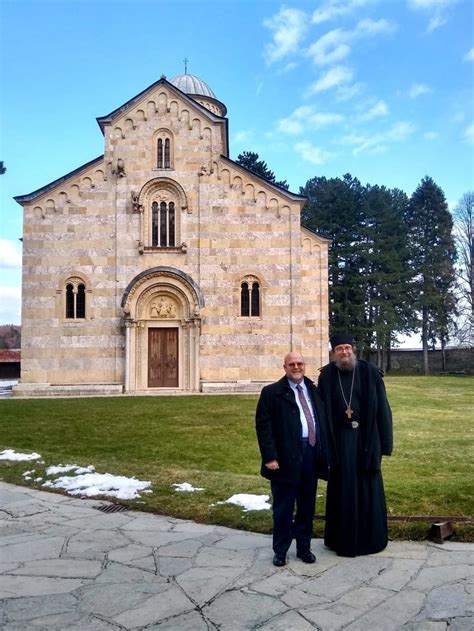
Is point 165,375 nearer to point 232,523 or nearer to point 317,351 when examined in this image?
point 317,351

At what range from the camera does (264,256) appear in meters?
24.0

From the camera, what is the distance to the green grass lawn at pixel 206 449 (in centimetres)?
656

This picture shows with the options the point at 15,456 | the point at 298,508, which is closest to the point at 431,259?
the point at 15,456

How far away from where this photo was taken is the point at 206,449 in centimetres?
1076

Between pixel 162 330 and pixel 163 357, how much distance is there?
1198 millimetres

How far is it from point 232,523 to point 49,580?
83.4 inches

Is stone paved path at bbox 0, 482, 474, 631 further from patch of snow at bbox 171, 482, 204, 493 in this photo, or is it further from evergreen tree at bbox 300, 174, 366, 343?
evergreen tree at bbox 300, 174, 366, 343

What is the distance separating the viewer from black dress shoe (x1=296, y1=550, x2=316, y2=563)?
4996 mm

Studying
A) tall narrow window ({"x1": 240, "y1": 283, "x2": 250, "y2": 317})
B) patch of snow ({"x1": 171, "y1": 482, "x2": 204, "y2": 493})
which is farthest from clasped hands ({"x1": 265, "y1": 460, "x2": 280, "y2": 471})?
tall narrow window ({"x1": 240, "y1": 283, "x2": 250, "y2": 317})

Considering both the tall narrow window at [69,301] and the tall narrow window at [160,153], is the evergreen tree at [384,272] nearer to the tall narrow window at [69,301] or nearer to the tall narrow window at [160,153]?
the tall narrow window at [160,153]

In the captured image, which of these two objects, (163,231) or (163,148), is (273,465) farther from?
(163,148)

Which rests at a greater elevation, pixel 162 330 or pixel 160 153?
pixel 160 153

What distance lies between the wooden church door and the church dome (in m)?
19.8

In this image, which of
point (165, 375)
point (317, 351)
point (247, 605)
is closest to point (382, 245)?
point (317, 351)
